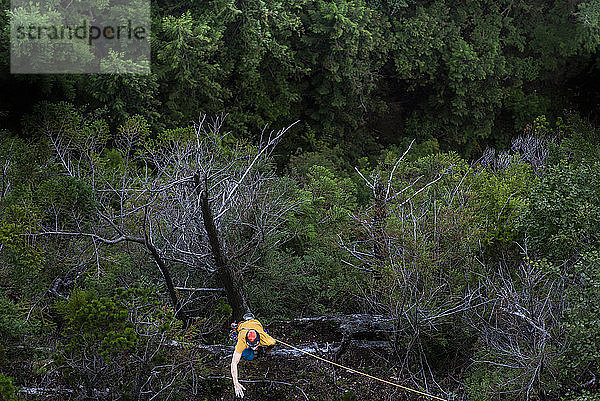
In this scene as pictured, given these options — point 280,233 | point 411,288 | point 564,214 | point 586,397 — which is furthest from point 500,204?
point 586,397

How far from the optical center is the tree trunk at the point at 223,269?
311 inches

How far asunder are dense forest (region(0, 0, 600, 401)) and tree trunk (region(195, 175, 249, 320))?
4 centimetres

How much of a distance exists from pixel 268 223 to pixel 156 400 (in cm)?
368

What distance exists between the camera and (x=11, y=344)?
725 cm

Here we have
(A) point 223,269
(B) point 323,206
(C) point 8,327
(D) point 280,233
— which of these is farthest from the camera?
(B) point 323,206

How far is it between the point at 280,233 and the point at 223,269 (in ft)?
6.61

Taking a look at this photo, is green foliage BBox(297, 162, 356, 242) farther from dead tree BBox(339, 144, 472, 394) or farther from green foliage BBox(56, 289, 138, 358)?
Answer: green foliage BBox(56, 289, 138, 358)

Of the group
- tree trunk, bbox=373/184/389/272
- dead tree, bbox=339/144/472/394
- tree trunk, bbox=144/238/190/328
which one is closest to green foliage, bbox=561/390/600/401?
dead tree, bbox=339/144/472/394

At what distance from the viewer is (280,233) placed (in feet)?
34.0

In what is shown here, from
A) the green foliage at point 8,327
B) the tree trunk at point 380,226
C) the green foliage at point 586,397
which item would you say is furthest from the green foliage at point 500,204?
the green foliage at point 8,327

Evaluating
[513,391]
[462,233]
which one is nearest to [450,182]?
[462,233]

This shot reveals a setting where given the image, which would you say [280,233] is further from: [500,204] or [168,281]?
[500,204]

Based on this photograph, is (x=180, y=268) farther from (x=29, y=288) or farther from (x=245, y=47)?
(x=245, y=47)

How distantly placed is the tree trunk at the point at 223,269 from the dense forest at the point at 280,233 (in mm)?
40
